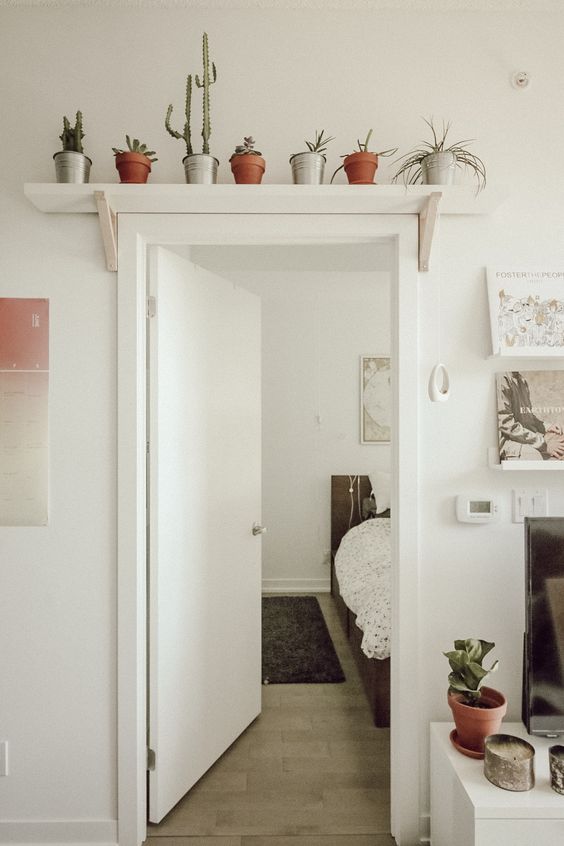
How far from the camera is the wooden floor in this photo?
6.23ft

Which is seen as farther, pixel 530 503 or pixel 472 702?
pixel 530 503

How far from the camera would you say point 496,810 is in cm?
139

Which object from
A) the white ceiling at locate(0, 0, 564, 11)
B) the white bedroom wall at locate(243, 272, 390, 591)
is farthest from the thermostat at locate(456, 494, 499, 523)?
the white bedroom wall at locate(243, 272, 390, 591)

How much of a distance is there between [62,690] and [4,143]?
1.86 m

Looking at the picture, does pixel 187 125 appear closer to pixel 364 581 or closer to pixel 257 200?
pixel 257 200

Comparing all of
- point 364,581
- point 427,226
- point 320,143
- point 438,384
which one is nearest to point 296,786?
point 364,581

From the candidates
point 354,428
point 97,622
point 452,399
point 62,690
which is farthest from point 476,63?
point 354,428

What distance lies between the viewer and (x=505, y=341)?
1.82 m

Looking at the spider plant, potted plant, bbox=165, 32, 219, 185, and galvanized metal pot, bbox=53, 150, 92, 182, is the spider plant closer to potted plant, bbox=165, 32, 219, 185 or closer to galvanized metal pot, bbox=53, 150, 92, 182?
potted plant, bbox=165, 32, 219, 185

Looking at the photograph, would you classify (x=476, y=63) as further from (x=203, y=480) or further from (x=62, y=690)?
(x=62, y=690)

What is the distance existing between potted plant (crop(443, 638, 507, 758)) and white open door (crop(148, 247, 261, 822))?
38.9 inches

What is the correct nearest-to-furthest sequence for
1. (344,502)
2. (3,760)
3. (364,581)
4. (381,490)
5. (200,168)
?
1. (200,168)
2. (3,760)
3. (364,581)
4. (381,490)
5. (344,502)

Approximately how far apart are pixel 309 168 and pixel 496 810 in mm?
1883

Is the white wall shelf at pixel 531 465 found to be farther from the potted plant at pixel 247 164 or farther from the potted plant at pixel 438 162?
the potted plant at pixel 247 164
